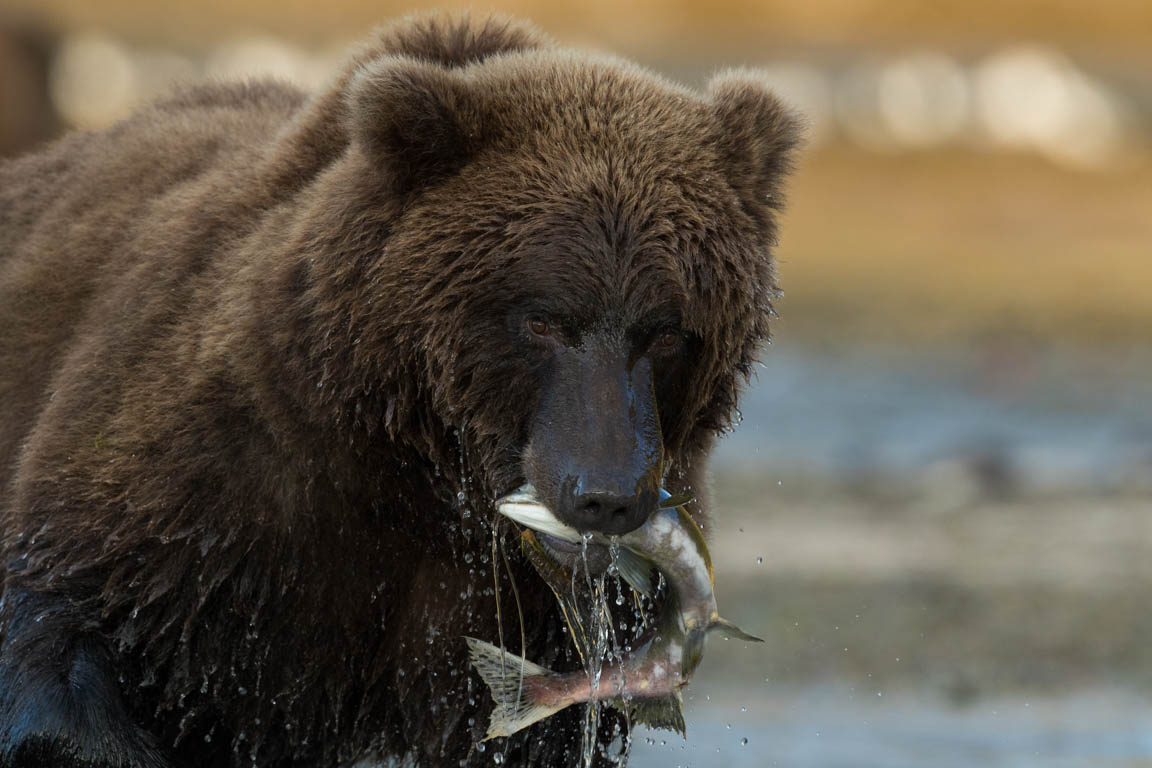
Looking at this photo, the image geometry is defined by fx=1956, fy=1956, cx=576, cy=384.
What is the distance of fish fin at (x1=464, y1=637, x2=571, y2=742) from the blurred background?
1.59 meters

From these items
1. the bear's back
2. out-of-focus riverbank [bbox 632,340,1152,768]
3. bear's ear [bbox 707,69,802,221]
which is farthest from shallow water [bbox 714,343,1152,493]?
bear's ear [bbox 707,69,802,221]

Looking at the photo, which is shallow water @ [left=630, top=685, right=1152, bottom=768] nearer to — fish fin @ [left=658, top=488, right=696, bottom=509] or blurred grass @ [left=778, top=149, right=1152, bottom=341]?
fish fin @ [left=658, top=488, right=696, bottom=509]

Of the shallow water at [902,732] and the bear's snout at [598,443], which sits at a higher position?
the bear's snout at [598,443]

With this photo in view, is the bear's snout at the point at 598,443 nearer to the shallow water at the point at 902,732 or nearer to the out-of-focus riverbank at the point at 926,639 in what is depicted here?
the out-of-focus riverbank at the point at 926,639

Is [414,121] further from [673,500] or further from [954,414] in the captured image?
[954,414]

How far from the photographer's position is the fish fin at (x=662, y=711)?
17.9 ft

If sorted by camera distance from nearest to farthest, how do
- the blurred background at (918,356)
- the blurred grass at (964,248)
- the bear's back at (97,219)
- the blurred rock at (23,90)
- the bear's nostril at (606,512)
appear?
the bear's nostril at (606,512) < the bear's back at (97,219) < the blurred background at (918,356) < the blurred rock at (23,90) < the blurred grass at (964,248)

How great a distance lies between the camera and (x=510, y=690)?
5453mm

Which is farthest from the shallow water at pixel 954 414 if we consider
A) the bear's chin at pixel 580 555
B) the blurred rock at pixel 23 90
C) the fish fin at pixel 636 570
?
the bear's chin at pixel 580 555

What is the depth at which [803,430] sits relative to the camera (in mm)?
15125

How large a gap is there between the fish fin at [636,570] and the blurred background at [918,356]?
3.92 ft

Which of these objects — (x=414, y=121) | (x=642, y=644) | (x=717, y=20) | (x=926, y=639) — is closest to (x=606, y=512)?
(x=642, y=644)

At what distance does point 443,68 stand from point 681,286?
3.31 feet

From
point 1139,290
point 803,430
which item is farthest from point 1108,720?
point 1139,290
